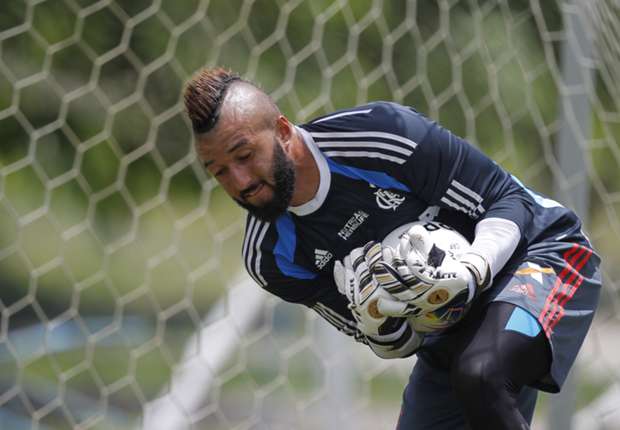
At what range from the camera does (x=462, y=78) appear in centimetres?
480

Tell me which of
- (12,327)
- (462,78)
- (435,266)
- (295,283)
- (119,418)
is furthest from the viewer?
(462,78)

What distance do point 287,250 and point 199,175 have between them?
4.87 ft

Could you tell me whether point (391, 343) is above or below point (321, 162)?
below

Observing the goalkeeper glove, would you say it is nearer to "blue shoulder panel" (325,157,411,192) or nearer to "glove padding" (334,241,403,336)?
"glove padding" (334,241,403,336)

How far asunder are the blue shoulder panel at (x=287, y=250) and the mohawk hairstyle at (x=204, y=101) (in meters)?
0.31

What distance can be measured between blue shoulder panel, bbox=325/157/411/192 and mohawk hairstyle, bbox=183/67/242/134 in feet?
0.97

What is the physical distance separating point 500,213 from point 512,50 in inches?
81.1

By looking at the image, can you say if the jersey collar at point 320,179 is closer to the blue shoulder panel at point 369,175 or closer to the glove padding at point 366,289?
the blue shoulder panel at point 369,175

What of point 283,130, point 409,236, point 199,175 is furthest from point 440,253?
point 199,175

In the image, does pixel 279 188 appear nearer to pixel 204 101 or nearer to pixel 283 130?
pixel 283 130

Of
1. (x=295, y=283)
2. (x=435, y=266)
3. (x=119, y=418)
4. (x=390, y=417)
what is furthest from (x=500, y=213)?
(x=390, y=417)

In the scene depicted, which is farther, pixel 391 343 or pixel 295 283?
pixel 295 283

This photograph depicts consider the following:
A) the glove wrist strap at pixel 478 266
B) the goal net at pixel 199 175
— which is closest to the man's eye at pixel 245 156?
the glove wrist strap at pixel 478 266

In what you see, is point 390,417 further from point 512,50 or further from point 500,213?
point 500,213
